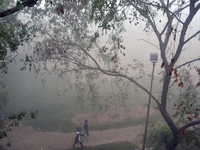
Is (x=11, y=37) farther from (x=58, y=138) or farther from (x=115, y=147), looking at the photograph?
(x=115, y=147)

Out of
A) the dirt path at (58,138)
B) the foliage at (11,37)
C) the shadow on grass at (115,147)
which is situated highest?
the foliage at (11,37)

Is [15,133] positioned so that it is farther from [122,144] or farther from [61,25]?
[61,25]

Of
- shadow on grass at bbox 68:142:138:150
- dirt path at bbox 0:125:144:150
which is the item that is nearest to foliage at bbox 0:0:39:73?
dirt path at bbox 0:125:144:150

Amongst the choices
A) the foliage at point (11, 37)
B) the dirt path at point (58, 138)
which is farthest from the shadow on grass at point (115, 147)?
the foliage at point (11, 37)

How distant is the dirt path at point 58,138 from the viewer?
888cm

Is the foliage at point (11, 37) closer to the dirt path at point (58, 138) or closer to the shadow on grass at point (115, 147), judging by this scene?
the dirt path at point (58, 138)

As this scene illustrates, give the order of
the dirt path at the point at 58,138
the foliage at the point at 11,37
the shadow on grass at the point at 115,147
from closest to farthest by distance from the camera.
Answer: the foliage at the point at 11,37
the shadow on grass at the point at 115,147
the dirt path at the point at 58,138

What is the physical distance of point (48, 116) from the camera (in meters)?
12.0

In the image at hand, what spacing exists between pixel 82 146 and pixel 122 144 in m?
2.32

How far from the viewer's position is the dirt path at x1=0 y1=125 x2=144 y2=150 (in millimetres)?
8875

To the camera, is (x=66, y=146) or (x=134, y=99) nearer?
(x=66, y=146)

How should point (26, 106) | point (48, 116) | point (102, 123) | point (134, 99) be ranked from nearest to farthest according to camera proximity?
1. point (102, 123)
2. point (48, 116)
3. point (26, 106)
4. point (134, 99)

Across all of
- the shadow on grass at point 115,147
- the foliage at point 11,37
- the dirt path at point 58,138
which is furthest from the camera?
the dirt path at point 58,138

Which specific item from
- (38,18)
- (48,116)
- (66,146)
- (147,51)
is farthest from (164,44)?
(147,51)
